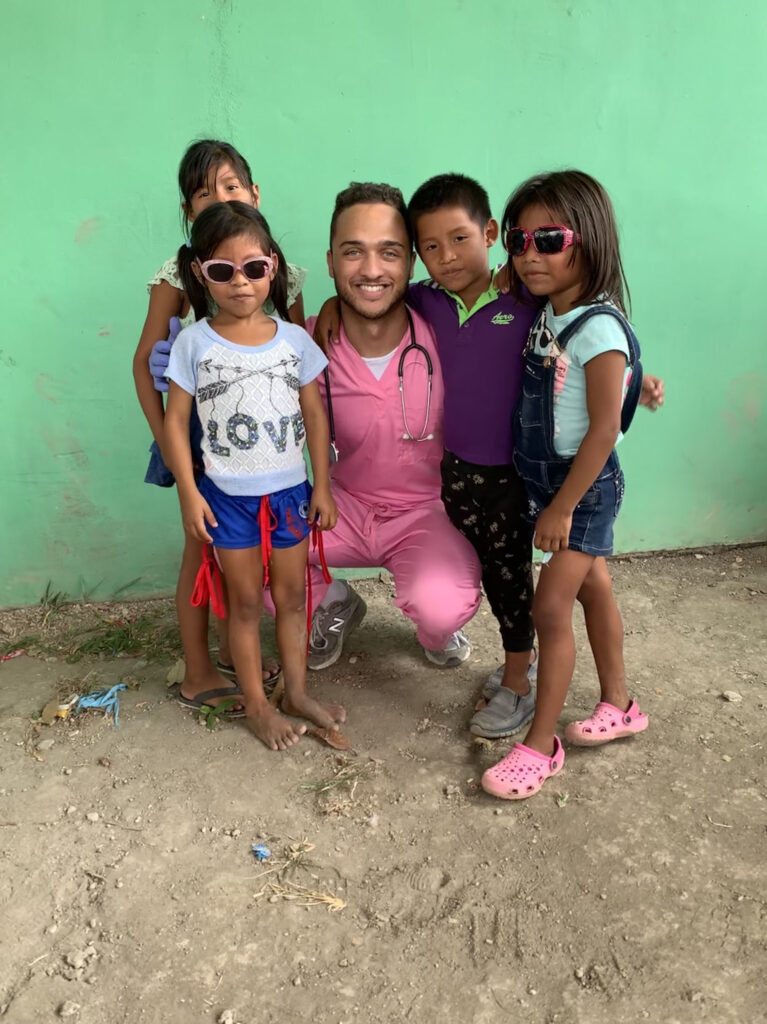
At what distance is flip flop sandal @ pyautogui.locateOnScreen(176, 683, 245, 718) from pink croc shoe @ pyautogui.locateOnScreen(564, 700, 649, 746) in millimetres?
982

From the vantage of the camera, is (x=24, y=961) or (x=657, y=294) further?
(x=657, y=294)

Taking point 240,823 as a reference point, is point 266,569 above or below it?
above

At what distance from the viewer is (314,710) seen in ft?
7.73

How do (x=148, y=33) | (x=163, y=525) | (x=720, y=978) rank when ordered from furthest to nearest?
(x=163, y=525) < (x=148, y=33) < (x=720, y=978)

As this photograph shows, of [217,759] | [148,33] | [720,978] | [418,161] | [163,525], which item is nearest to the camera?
[720,978]

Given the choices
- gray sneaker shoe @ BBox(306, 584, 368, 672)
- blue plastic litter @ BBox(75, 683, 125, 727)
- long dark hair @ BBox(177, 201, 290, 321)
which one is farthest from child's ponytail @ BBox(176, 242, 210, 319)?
blue plastic litter @ BBox(75, 683, 125, 727)

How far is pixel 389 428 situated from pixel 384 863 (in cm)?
120

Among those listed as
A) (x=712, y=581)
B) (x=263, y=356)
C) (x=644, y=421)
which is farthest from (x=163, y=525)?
(x=712, y=581)

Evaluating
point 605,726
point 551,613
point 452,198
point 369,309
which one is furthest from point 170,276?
point 605,726

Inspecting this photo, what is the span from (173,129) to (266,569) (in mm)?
1525

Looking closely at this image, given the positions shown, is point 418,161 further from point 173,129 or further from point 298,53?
point 173,129

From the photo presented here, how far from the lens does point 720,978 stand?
1.57 meters

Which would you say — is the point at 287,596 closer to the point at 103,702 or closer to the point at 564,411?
the point at 103,702

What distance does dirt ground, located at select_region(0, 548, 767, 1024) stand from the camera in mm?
1573
